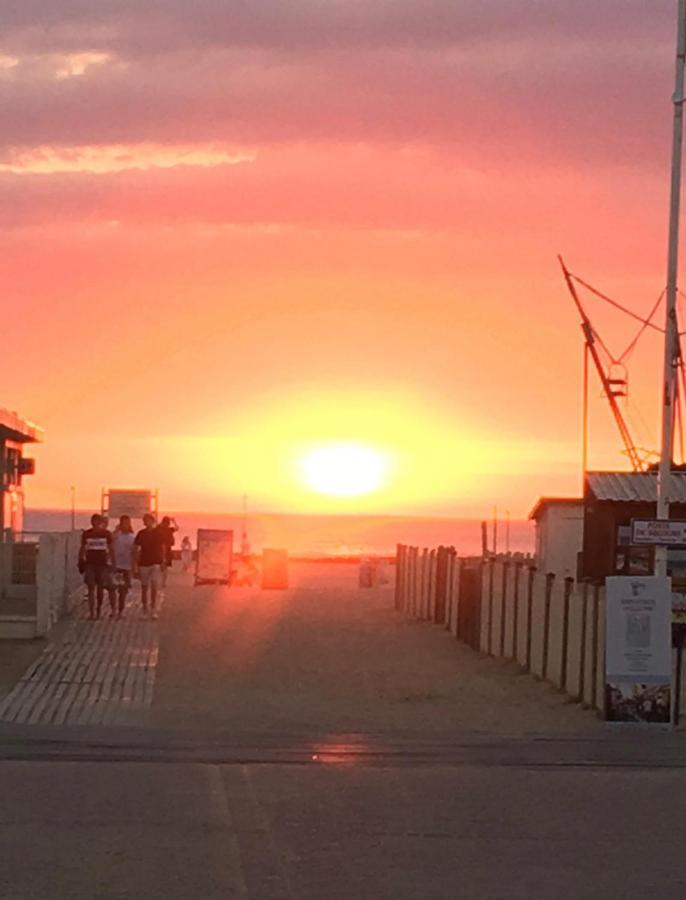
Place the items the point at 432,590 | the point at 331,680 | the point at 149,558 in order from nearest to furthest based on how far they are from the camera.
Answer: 1. the point at 331,680
2. the point at 149,558
3. the point at 432,590

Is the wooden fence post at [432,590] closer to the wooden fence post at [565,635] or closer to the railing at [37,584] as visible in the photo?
the railing at [37,584]

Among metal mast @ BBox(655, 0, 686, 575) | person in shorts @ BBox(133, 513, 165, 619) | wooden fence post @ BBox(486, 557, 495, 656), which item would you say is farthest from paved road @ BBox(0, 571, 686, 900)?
person in shorts @ BBox(133, 513, 165, 619)

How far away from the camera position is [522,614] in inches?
979

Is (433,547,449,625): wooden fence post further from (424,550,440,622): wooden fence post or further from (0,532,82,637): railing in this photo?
(0,532,82,637): railing

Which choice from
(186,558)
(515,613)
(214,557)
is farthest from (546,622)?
(186,558)

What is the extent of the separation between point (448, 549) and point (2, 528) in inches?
340

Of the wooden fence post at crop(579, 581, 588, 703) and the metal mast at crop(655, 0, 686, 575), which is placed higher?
the metal mast at crop(655, 0, 686, 575)

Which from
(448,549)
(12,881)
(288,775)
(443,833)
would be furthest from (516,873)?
(448,549)

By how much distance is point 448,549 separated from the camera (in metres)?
34.6

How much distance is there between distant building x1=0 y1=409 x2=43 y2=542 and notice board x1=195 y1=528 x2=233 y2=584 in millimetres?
5373

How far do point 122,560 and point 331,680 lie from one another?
9.21m

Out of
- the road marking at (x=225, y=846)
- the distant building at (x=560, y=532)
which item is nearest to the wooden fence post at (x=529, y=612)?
the road marking at (x=225, y=846)

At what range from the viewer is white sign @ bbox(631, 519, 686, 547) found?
1933 centimetres

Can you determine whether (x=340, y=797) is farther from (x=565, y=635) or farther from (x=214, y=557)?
(x=214, y=557)
